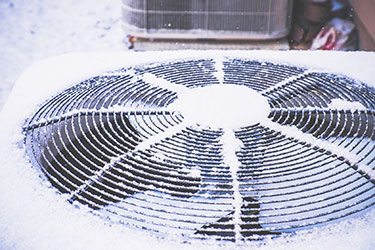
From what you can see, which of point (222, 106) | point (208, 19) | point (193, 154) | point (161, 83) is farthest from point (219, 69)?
point (208, 19)

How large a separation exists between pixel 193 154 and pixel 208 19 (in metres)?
2.81

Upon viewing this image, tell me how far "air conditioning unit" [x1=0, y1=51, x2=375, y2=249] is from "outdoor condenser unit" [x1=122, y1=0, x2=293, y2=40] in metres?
1.85

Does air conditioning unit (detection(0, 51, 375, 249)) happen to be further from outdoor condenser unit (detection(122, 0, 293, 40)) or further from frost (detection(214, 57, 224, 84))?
outdoor condenser unit (detection(122, 0, 293, 40))

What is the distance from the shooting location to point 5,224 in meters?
1.45

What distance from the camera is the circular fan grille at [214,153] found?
1.53m

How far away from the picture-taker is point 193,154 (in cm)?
169

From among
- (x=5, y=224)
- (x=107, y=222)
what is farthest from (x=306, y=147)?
(x=5, y=224)

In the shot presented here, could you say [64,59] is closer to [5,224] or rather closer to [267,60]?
[267,60]

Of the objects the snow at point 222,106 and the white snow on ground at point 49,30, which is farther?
the white snow on ground at point 49,30

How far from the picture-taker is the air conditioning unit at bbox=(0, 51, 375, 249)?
143 centimetres

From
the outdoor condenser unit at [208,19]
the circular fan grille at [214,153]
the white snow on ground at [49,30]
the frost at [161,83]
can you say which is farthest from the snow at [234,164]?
the white snow on ground at [49,30]

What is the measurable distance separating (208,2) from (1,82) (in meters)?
1.92

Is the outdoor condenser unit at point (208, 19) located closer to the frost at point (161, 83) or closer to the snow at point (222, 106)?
the frost at point (161, 83)

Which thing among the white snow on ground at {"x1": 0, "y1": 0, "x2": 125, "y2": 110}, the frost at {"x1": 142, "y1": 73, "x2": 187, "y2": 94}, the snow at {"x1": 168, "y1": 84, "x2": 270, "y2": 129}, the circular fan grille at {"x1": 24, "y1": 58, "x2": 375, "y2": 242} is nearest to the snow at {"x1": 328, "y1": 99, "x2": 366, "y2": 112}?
the circular fan grille at {"x1": 24, "y1": 58, "x2": 375, "y2": 242}
